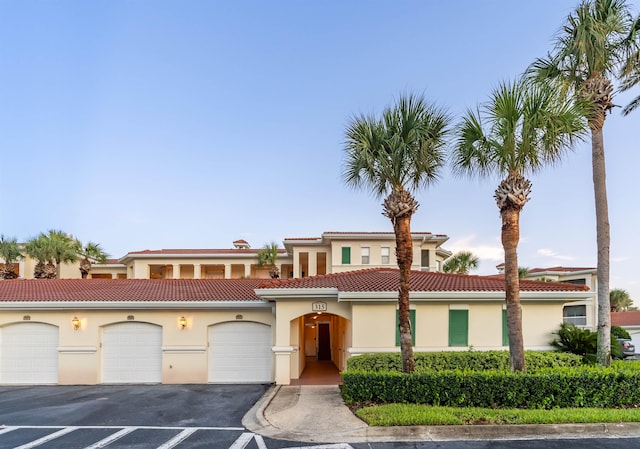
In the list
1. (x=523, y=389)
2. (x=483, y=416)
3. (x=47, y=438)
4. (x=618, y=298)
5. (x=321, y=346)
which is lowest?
(x=618, y=298)

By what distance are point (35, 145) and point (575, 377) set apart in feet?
93.7

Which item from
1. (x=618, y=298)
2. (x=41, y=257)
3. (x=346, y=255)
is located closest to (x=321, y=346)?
(x=346, y=255)

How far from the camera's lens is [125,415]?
961cm

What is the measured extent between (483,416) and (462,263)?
33039 mm

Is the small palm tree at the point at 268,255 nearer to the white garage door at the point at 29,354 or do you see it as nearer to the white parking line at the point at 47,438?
the white garage door at the point at 29,354

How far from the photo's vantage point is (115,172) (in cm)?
2273

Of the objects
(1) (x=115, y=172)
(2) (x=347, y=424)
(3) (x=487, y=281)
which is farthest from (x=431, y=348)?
(1) (x=115, y=172)

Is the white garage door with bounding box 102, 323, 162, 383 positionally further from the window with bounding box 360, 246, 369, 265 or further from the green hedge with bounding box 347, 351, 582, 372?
the window with bounding box 360, 246, 369, 265

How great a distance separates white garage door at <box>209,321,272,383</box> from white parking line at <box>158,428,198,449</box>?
6501 millimetres

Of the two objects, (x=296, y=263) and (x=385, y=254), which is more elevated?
(x=385, y=254)

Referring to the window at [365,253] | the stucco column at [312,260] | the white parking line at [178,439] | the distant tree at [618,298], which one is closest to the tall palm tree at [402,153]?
the white parking line at [178,439]

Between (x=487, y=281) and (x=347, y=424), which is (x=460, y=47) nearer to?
(x=487, y=281)

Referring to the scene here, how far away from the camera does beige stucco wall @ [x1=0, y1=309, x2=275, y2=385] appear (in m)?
14.4

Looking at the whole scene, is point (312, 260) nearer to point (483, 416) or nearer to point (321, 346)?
point (321, 346)
